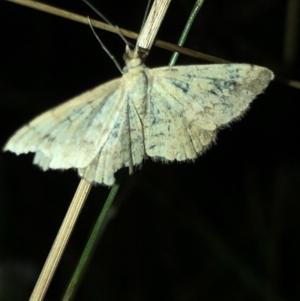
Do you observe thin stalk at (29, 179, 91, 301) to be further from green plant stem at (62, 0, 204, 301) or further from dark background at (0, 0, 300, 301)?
dark background at (0, 0, 300, 301)

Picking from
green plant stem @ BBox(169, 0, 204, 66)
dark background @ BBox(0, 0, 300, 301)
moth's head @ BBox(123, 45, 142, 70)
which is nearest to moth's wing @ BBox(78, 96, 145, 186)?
moth's head @ BBox(123, 45, 142, 70)

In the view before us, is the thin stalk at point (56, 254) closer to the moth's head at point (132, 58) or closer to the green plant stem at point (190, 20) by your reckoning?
the moth's head at point (132, 58)

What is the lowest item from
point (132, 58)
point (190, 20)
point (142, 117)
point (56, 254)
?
point (56, 254)

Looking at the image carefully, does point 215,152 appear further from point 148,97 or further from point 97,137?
point 97,137

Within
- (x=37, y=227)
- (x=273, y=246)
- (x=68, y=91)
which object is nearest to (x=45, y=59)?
(x=68, y=91)

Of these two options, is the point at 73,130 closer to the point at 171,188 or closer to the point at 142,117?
the point at 142,117

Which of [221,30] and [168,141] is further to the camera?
[221,30]

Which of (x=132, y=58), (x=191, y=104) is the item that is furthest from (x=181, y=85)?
(x=132, y=58)
